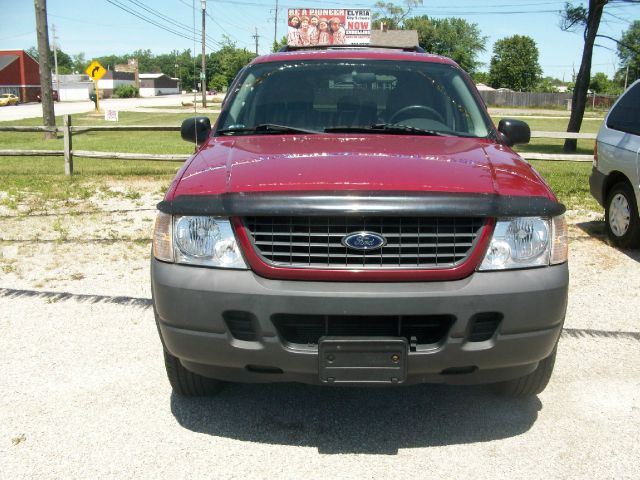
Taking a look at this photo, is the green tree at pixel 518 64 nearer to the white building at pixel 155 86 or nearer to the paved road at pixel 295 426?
the white building at pixel 155 86

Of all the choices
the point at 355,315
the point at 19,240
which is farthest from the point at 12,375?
the point at 19,240

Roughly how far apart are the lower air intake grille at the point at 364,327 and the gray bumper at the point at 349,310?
0.07 m

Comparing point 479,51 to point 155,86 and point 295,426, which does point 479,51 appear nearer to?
point 155,86

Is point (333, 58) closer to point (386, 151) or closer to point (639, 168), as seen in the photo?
point (386, 151)

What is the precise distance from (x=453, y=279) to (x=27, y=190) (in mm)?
8928

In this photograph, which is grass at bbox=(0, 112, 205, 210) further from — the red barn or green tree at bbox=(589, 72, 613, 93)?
green tree at bbox=(589, 72, 613, 93)

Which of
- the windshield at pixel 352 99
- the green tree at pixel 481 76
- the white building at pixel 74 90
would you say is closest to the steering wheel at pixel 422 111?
the windshield at pixel 352 99

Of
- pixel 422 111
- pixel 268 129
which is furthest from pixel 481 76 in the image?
pixel 268 129

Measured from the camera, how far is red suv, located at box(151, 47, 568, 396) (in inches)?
105

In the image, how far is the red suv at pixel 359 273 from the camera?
8.73 feet

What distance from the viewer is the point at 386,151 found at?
3.24 metres

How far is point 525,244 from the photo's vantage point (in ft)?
9.29

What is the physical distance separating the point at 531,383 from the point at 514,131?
1.75 m

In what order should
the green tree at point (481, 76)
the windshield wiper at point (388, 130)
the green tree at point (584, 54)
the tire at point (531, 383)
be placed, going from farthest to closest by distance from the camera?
the green tree at point (481, 76) → the green tree at point (584, 54) → the windshield wiper at point (388, 130) → the tire at point (531, 383)
